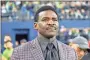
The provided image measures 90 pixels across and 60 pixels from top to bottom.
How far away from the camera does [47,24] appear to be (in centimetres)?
240

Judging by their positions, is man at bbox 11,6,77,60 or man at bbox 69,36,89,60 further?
man at bbox 69,36,89,60

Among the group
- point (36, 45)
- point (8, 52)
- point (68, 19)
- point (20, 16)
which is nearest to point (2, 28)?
point (20, 16)

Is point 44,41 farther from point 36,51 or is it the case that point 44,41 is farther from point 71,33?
point 71,33

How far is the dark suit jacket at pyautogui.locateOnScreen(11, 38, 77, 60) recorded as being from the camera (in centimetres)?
245

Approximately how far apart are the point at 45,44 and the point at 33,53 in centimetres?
12

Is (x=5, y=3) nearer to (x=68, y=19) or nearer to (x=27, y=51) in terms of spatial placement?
(x=68, y=19)

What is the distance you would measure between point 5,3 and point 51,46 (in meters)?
13.2

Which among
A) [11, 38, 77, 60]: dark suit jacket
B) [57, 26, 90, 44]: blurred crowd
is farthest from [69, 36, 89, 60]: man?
[57, 26, 90, 44]: blurred crowd

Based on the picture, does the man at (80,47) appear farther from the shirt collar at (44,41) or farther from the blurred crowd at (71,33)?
the blurred crowd at (71,33)

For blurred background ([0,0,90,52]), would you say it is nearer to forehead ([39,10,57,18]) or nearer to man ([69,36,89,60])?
man ([69,36,89,60])

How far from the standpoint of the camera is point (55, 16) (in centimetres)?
244

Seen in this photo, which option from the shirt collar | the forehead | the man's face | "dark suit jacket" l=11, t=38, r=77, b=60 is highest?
the forehead

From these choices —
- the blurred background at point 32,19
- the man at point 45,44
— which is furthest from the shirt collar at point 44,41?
the blurred background at point 32,19

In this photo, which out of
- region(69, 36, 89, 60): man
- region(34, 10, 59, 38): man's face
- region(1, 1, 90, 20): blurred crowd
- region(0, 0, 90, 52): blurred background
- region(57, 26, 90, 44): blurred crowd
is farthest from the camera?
region(1, 1, 90, 20): blurred crowd
